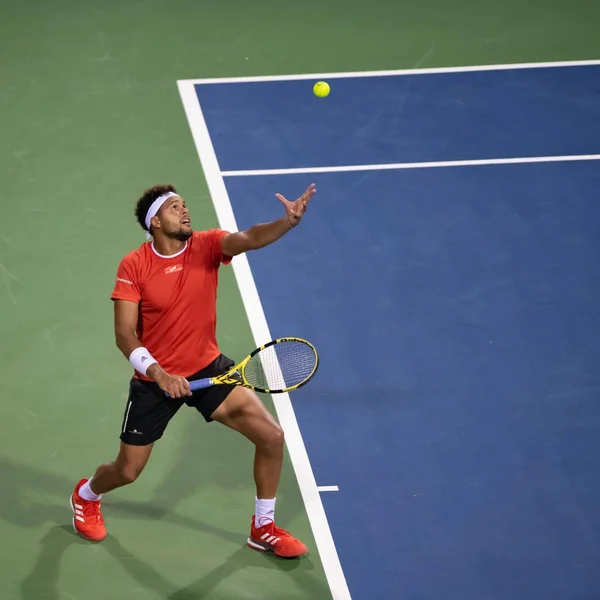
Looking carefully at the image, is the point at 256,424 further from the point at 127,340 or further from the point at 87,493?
the point at 87,493

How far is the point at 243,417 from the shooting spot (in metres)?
8.71

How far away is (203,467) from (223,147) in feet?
13.7

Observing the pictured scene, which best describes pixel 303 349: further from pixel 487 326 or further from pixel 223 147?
pixel 223 147

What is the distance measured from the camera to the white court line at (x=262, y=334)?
29.5 ft

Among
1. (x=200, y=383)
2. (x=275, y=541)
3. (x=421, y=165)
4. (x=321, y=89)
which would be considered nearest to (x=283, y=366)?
(x=275, y=541)

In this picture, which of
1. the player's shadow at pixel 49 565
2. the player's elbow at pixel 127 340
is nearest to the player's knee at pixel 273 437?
the player's elbow at pixel 127 340

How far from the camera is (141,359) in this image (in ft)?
27.2

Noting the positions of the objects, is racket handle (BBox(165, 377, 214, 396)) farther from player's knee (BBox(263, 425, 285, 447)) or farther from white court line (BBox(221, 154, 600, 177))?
white court line (BBox(221, 154, 600, 177))

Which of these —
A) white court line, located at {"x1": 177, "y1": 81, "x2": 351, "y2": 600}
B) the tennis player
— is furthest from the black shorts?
white court line, located at {"x1": 177, "y1": 81, "x2": 351, "y2": 600}

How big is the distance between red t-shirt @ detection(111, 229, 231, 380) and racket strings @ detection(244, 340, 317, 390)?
67 centimetres

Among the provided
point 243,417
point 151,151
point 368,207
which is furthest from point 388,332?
point 151,151

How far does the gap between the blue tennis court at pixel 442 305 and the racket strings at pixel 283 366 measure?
33cm

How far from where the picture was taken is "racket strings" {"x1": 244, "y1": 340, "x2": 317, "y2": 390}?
951cm

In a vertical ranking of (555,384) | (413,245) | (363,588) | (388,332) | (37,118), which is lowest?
(363,588)
